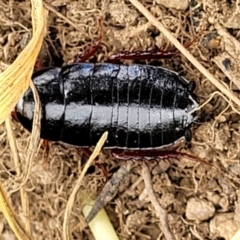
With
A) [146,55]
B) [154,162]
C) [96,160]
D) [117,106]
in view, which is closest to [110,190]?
[96,160]

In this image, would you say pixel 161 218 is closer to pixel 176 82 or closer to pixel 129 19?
pixel 176 82

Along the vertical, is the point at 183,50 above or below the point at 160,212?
above

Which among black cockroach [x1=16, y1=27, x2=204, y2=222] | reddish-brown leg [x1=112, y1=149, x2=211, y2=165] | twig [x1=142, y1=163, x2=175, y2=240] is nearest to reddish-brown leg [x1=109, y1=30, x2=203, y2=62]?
black cockroach [x1=16, y1=27, x2=204, y2=222]

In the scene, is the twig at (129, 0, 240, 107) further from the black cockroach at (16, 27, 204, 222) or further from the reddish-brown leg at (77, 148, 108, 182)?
the reddish-brown leg at (77, 148, 108, 182)

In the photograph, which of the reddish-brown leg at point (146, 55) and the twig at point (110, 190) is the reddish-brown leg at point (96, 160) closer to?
the twig at point (110, 190)

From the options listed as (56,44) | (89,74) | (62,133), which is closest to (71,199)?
(62,133)

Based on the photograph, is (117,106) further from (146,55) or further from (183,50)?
(183,50)
